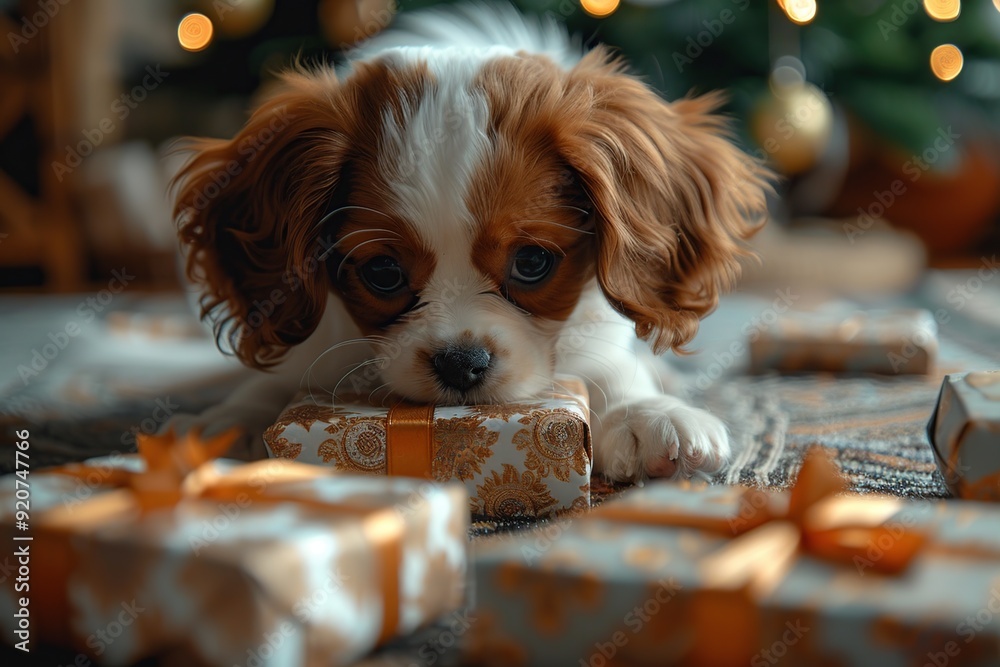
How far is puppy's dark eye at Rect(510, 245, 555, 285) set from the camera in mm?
1725

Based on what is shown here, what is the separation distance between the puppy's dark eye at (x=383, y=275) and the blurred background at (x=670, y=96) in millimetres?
3181

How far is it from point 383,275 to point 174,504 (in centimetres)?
74

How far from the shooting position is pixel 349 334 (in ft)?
6.28

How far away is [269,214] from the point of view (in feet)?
6.00

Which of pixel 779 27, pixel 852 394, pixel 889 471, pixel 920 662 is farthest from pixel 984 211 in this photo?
pixel 920 662

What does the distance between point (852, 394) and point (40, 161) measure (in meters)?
5.16

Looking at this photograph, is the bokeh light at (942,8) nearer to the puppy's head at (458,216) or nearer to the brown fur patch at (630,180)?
the brown fur patch at (630,180)

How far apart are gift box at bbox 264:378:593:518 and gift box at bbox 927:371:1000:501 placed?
0.53 m

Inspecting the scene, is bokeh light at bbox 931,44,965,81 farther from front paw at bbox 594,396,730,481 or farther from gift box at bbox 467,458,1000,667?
gift box at bbox 467,458,1000,667

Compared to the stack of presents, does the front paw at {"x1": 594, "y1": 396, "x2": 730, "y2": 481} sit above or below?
below

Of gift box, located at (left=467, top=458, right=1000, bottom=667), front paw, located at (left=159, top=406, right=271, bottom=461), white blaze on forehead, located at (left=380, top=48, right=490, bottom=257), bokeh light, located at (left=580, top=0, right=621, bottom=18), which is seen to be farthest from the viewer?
bokeh light, located at (left=580, top=0, right=621, bottom=18)

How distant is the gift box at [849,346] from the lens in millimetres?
2688

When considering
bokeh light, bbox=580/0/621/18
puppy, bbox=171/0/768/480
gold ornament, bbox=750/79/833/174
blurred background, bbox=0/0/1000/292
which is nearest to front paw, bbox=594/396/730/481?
puppy, bbox=171/0/768/480

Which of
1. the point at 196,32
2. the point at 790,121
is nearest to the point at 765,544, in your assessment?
the point at 790,121
